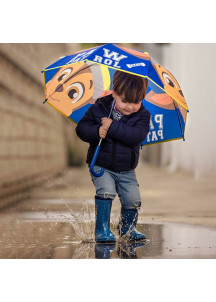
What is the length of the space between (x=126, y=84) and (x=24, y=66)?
543 cm

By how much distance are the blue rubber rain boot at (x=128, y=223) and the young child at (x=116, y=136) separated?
0.16 m

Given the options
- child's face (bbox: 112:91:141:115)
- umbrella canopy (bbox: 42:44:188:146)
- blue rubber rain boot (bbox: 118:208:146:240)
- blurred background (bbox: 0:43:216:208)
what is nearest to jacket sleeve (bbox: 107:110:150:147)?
child's face (bbox: 112:91:141:115)

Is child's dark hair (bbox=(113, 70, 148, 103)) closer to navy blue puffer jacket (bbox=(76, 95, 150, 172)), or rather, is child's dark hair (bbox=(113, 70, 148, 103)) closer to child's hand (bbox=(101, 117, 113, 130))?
navy blue puffer jacket (bbox=(76, 95, 150, 172))

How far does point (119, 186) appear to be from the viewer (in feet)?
16.8

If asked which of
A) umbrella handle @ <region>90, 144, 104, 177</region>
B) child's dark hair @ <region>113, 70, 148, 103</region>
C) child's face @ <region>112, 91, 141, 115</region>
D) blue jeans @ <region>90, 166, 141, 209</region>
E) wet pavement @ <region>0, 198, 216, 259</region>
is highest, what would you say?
child's dark hair @ <region>113, 70, 148, 103</region>

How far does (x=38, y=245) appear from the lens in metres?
5.24

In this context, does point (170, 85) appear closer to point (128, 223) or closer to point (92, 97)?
point (92, 97)

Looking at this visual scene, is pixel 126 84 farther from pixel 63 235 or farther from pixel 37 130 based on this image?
pixel 37 130

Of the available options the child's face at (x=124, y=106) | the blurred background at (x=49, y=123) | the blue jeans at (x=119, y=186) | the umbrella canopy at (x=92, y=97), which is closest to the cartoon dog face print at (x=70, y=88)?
the umbrella canopy at (x=92, y=97)

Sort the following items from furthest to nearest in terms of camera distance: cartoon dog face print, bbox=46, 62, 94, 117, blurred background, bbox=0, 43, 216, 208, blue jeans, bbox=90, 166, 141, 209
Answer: blurred background, bbox=0, 43, 216, 208 → cartoon dog face print, bbox=46, 62, 94, 117 → blue jeans, bbox=90, 166, 141, 209

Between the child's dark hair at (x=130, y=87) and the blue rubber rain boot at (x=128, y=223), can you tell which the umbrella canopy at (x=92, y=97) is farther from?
the blue rubber rain boot at (x=128, y=223)

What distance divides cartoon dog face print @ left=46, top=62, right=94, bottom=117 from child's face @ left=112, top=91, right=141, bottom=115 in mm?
579

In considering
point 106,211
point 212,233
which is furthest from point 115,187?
point 212,233

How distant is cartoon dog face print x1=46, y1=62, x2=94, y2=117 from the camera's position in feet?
17.6
